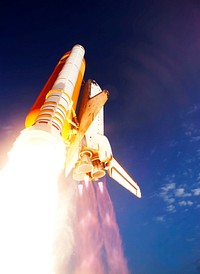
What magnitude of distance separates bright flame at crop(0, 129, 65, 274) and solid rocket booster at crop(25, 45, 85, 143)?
2.10 ft

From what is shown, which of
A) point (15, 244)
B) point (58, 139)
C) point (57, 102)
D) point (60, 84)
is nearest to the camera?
point (58, 139)

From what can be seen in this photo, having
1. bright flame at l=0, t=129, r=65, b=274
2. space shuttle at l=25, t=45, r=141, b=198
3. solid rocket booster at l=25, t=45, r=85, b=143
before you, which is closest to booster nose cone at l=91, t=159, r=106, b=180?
space shuttle at l=25, t=45, r=141, b=198

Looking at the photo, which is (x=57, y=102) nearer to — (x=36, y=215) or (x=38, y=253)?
(x=36, y=215)

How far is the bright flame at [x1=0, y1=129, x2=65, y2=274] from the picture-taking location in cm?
463

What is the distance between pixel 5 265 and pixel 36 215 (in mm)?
1096

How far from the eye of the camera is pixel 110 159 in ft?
23.9

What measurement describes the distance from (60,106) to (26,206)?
102 inches

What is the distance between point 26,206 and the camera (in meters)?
5.05

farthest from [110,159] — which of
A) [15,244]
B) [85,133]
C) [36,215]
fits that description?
[15,244]

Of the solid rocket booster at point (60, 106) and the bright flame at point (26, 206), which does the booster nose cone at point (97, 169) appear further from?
the bright flame at point (26, 206)

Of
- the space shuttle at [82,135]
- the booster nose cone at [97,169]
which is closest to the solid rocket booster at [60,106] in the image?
the space shuttle at [82,135]

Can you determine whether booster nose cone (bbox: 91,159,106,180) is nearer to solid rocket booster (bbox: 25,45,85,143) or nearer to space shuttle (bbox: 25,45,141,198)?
space shuttle (bbox: 25,45,141,198)

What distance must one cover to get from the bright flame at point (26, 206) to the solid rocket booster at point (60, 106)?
0.64m

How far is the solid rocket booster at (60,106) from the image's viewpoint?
206 inches
